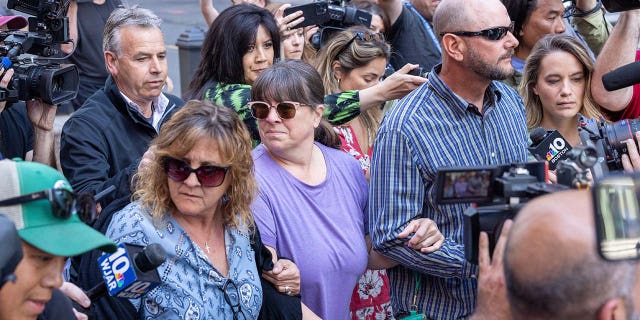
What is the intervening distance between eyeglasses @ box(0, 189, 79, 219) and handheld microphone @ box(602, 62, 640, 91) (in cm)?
255

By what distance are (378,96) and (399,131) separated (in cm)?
82

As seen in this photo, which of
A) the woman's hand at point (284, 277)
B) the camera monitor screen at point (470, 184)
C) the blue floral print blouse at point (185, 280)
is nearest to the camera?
the camera monitor screen at point (470, 184)

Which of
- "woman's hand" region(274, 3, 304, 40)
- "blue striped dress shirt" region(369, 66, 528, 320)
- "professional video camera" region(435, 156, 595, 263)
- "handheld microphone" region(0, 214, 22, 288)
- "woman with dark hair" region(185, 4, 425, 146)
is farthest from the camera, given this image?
"woman's hand" region(274, 3, 304, 40)

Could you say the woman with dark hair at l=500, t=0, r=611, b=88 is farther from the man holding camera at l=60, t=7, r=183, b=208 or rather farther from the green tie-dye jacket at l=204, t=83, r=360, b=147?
the man holding camera at l=60, t=7, r=183, b=208

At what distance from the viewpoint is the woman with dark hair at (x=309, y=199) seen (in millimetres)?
4324

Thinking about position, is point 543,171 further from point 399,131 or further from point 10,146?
point 10,146

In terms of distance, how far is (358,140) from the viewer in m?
5.65

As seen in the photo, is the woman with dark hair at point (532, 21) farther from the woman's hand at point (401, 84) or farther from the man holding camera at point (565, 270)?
the man holding camera at point (565, 270)

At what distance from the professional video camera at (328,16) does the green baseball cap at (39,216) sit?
3.41m

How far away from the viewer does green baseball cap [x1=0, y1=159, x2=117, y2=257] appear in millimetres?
2838

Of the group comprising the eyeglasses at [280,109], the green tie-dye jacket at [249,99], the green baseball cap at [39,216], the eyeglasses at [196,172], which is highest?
the green tie-dye jacket at [249,99]

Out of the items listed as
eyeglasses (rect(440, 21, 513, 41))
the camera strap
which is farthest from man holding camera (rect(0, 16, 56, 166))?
eyeglasses (rect(440, 21, 513, 41))

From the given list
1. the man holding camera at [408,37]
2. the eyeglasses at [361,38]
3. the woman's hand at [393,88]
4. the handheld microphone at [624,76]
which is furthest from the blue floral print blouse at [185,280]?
the man holding camera at [408,37]

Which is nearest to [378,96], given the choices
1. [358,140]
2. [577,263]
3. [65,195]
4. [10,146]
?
[358,140]
